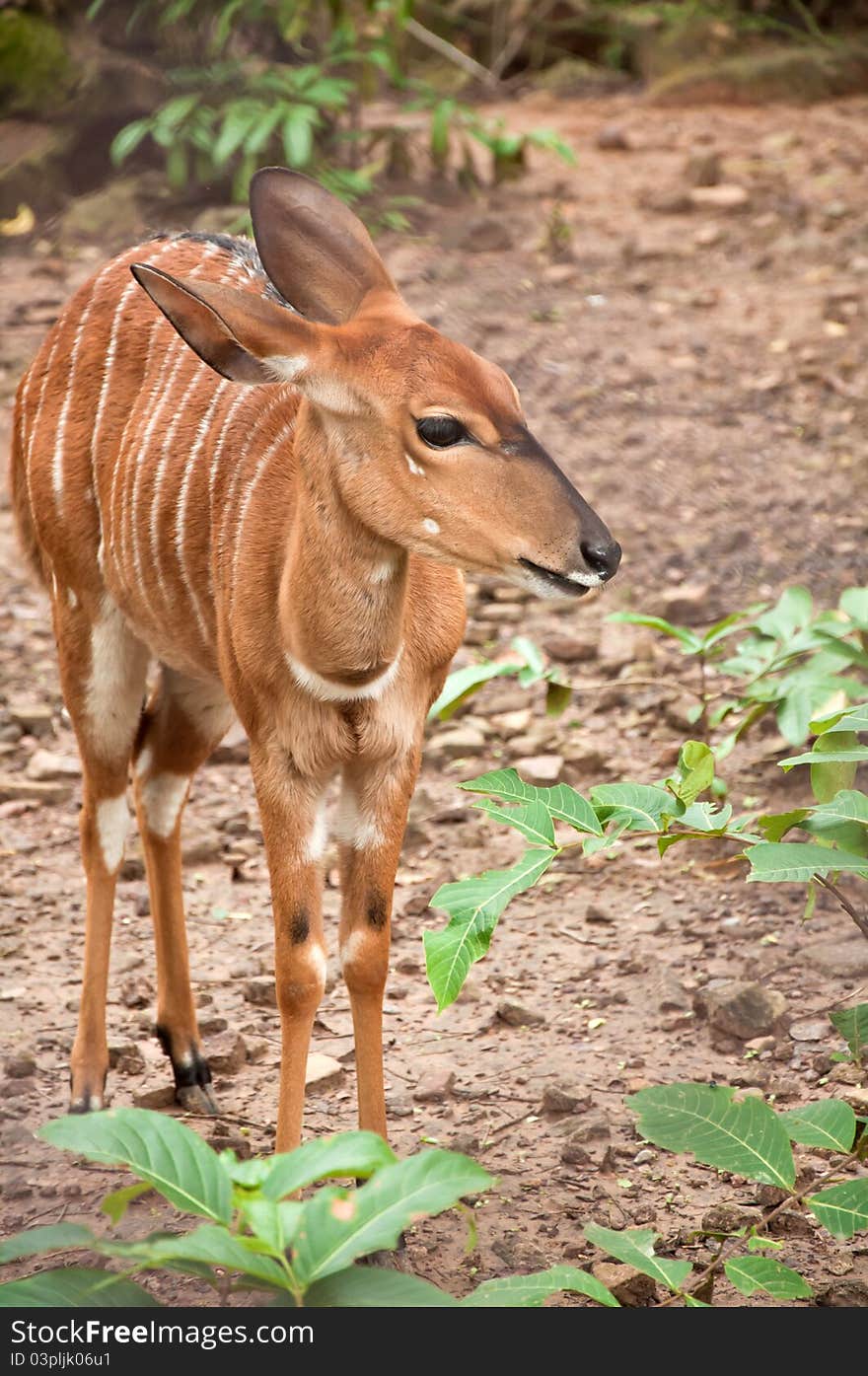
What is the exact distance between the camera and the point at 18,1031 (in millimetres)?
4266

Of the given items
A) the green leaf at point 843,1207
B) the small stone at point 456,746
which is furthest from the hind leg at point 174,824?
the green leaf at point 843,1207

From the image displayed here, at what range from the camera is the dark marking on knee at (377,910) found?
3414 millimetres

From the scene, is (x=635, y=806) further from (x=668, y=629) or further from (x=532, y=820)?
(x=668, y=629)

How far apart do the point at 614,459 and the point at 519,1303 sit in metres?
4.79

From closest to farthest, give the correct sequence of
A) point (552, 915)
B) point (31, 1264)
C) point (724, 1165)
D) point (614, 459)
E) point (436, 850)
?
point (724, 1165), point (31, 1264), point (552, 915), point (436, 850), point (614, 459)

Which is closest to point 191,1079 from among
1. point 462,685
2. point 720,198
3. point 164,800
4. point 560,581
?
point 164,800

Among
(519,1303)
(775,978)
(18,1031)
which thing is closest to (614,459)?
(775,978)

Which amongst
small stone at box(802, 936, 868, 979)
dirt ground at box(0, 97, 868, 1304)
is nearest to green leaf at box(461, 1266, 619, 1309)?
dirt ground at box(0, 97, 868, 1304)

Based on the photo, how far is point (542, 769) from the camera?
5.11 metres

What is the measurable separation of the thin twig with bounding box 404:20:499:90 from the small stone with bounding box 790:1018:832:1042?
7518 millimetres

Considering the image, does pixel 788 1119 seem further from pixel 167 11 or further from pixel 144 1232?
pixel 167 11

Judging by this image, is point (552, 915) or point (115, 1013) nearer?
point (115, 1013)

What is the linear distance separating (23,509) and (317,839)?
5.06ft

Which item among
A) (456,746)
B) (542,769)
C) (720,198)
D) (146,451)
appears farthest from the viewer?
(720,198)
